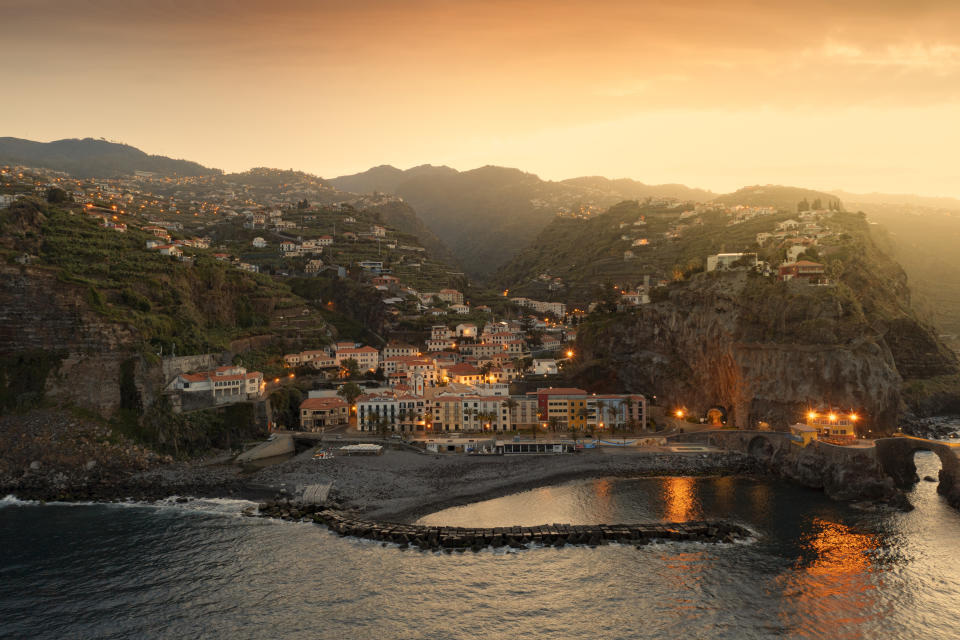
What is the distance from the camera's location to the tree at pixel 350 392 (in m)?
55.8

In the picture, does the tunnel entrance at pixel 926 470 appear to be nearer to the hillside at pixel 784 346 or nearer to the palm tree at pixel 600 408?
the hillside at pixel 784 346

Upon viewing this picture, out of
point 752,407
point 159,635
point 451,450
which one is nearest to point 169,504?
point 159,635

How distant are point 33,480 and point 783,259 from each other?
66596mm

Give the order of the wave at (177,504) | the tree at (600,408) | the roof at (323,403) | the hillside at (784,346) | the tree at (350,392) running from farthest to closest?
the tree at (350,392) < the tree at (600,408) < the roof at (323,403) < the hillside at (784,346) < the wave at (177,504)

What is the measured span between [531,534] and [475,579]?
203 inches

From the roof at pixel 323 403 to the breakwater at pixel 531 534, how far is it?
21.4m

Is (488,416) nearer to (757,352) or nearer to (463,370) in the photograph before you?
(463,370)

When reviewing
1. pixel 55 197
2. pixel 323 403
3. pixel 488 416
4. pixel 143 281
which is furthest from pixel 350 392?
pixel 55 197

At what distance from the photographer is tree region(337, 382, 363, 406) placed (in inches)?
2196

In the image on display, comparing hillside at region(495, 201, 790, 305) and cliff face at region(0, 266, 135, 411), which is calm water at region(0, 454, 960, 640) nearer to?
cliff face at region(0, 266, 135, 411)

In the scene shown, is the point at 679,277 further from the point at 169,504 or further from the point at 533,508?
the point at 169,504

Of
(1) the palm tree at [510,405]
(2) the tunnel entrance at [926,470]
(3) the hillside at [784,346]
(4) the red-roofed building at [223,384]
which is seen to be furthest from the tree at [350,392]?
(2) the tunnel entrance at [926,470]

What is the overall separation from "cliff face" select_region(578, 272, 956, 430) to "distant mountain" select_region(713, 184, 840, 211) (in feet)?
242

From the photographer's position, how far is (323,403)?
52.9 meters
